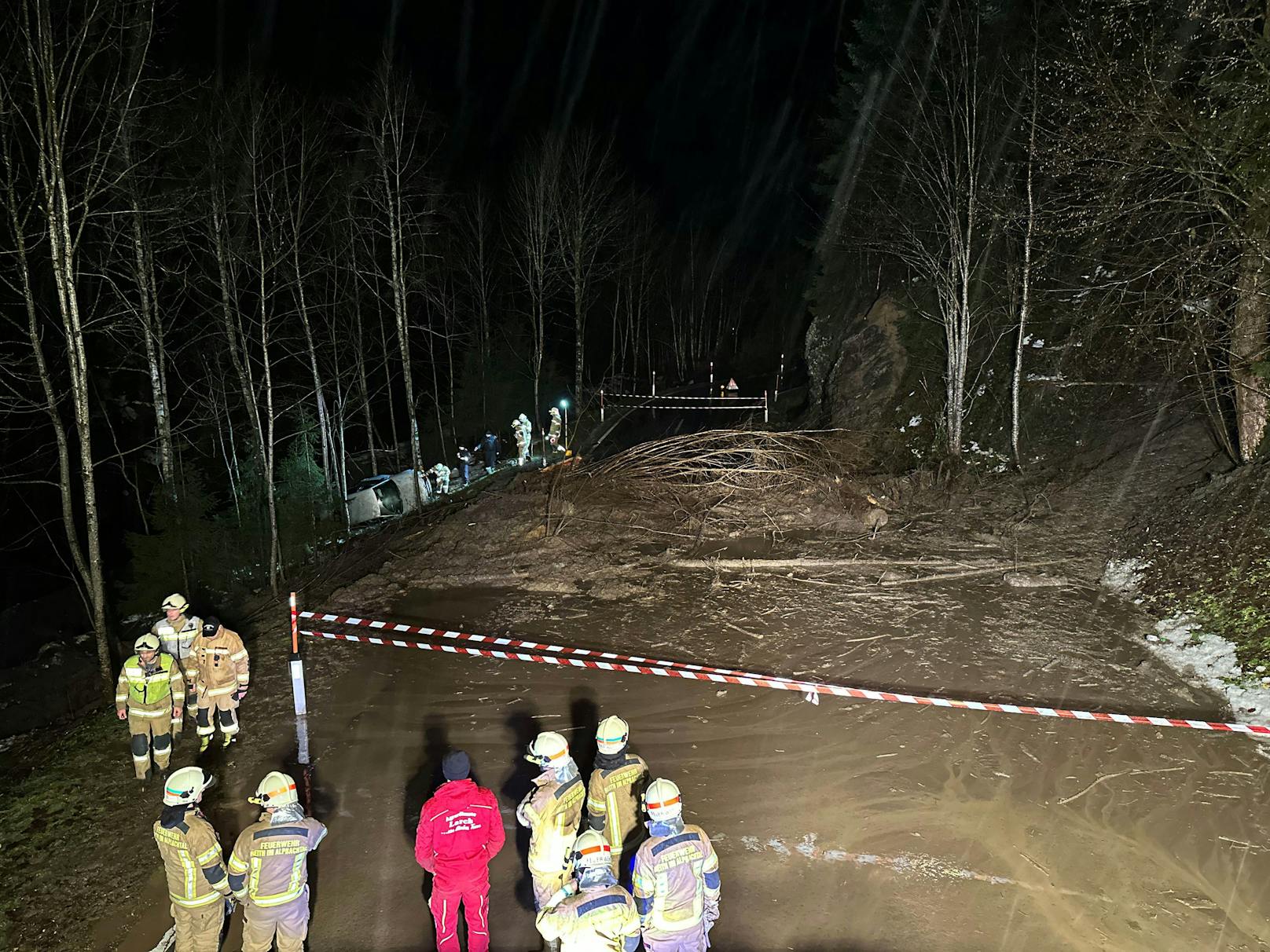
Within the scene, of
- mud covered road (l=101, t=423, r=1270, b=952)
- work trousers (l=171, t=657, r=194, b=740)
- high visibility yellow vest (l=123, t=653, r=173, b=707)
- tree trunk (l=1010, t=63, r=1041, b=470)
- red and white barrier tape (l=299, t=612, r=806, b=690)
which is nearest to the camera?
mud covered road (l=101, t=423, r=1270, b=952)

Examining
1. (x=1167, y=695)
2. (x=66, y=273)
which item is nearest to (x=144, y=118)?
(x=66, y=273)

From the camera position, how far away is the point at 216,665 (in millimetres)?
7129

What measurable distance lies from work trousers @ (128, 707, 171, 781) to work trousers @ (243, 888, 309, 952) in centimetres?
291

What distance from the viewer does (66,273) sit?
374 inches

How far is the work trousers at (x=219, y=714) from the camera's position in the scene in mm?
7148

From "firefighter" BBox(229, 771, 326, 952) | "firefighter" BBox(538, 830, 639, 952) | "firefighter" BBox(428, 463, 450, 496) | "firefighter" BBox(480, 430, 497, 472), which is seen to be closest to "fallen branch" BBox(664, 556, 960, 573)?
"firefighter" BBox(229, 771, 326, 952)

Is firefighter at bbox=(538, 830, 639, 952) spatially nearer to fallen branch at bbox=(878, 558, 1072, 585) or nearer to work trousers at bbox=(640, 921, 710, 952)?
work trousers at bbox=(640, 921, 710, 952)

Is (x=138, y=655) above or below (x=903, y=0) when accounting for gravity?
below

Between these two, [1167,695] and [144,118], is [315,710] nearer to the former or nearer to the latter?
[1167,695]

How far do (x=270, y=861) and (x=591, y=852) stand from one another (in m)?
2.16

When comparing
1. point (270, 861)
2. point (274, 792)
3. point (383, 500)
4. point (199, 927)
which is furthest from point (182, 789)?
point (383, 500)

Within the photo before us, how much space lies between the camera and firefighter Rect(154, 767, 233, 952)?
454 cm

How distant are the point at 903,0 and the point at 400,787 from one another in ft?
81.8

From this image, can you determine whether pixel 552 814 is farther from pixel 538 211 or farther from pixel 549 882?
pixel 538 211
